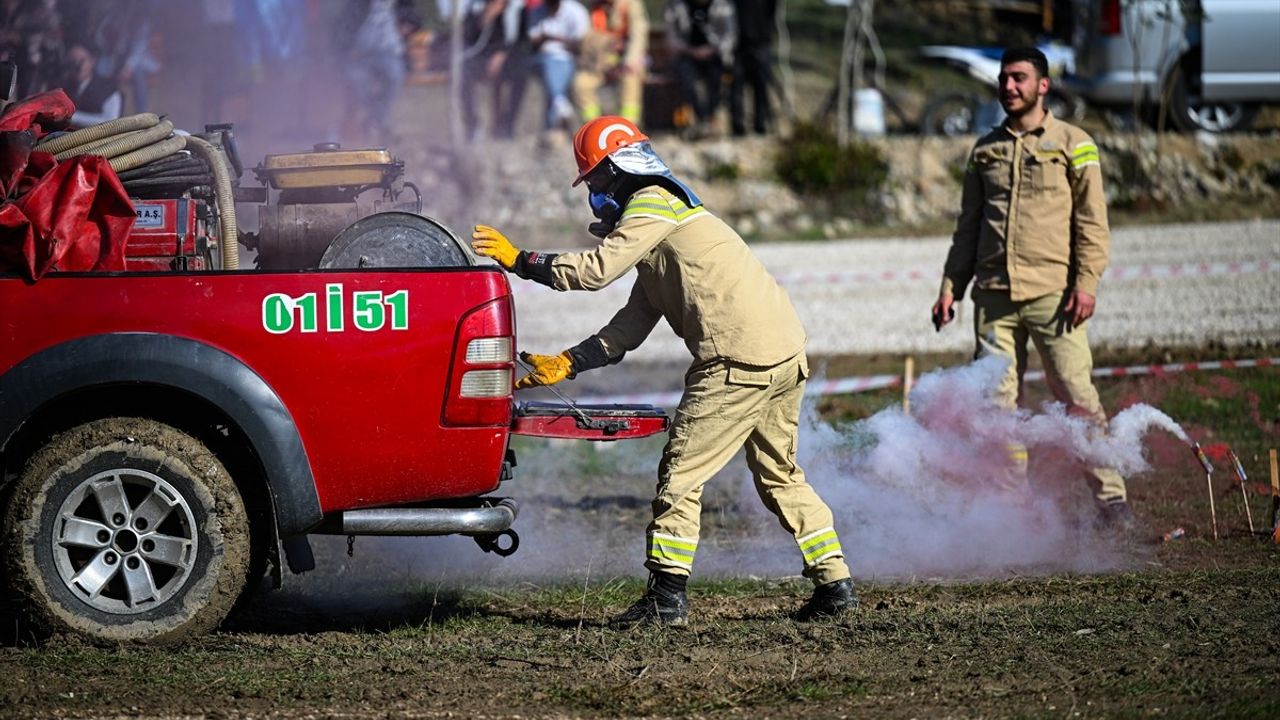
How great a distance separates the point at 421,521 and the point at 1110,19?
1232 cm

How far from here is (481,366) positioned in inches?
201

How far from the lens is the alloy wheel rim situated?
5.08 m

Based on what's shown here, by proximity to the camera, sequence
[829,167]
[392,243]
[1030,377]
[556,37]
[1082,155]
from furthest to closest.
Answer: [829,167] < [556,37] < [1030,377] < [1082,155] < [392,243]

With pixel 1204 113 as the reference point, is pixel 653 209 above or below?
below

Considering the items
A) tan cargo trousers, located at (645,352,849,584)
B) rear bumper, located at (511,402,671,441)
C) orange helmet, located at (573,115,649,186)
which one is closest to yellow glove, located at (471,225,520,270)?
orange helmet, located at (573,115,649,186)

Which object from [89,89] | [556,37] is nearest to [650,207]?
[89,89]

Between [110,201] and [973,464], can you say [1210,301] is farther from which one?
[110,201]

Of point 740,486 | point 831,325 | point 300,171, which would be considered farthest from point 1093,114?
point 300,171

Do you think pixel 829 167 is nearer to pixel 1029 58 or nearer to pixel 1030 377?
pixel 1030 377

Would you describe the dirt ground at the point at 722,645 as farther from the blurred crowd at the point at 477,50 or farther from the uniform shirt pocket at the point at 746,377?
the blurred crowd at the point at 477,50

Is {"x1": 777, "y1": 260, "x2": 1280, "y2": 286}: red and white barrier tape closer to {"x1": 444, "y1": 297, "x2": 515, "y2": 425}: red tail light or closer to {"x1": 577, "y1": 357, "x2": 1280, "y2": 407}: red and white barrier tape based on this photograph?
{"x1": 577, "y1": 357, "x2": 1280, "y2": 407}: red and white barrier tape

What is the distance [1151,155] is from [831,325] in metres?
5.94

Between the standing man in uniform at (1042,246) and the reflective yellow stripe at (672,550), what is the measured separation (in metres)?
2.31

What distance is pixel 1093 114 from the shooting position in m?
18.2
